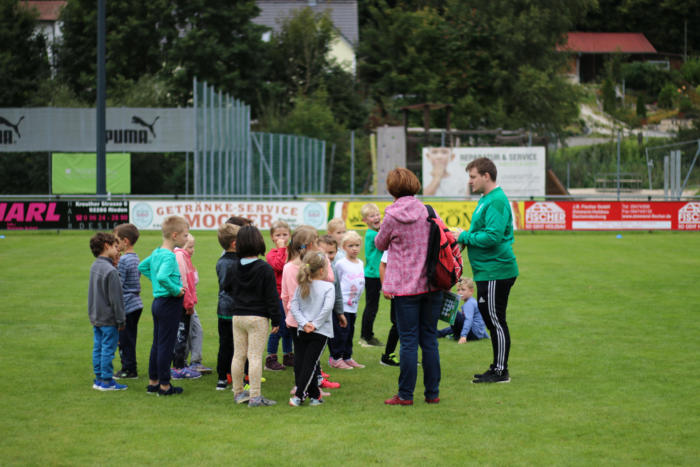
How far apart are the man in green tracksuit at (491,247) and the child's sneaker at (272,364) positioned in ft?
7.14

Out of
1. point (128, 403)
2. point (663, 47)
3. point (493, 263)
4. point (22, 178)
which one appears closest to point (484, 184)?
point (493, 263)

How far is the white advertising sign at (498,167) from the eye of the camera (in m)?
29.5

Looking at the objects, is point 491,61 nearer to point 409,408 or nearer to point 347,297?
point 347,297

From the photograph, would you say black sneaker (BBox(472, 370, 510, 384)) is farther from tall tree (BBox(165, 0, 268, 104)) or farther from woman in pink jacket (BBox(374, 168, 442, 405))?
tall tree (BBox(165, 0, 268, 104))

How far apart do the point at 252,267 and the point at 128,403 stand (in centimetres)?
157

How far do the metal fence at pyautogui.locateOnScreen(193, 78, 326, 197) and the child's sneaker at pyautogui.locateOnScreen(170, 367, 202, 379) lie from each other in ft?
54.7

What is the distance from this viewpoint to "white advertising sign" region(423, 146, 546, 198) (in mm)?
29484

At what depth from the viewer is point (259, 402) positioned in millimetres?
6516

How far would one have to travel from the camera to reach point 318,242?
7.38 metres

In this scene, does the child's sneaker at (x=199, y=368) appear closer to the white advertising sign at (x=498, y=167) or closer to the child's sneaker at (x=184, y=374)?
the child's sneaker at (x=184, y=374)

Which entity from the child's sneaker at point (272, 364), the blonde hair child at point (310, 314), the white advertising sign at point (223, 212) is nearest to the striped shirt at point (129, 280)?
the child's sneaker at point (272, 364)

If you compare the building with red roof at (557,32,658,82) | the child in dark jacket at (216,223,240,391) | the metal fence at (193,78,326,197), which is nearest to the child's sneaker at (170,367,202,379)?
the child in dark jacket at (216,223,240,391)

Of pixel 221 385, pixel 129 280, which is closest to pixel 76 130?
pixel 129 280

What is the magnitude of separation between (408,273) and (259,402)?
1.61 metres
